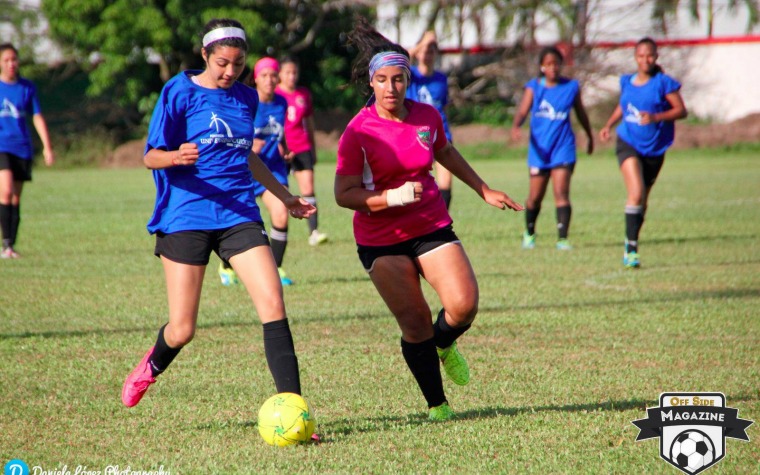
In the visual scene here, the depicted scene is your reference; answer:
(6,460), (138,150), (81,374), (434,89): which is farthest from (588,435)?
(138,150)

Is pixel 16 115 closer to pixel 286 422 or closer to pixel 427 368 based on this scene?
pixel 427 368

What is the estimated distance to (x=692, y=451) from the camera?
4.35 metres

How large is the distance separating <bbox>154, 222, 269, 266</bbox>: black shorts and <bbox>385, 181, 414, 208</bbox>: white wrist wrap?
71cm

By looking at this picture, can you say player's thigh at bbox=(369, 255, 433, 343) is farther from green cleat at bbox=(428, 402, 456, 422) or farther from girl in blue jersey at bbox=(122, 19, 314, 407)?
girl in blue jersey at bbox=(122, 19, 314, 407)

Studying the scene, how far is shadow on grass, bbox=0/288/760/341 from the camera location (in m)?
7.55

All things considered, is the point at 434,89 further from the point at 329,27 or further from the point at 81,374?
the point at 329,27

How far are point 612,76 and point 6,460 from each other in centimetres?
4005

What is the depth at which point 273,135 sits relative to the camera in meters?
10.3

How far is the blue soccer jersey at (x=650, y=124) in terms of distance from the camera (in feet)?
36.3

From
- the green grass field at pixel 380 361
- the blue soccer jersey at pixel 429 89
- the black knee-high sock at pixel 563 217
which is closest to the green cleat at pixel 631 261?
the green grass field at pixel 380 361

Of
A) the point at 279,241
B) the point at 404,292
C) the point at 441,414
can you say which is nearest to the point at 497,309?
the point at 279,241

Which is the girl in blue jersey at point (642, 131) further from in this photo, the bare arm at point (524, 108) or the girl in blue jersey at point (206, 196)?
the girl in blue jersey at point (206, 196)

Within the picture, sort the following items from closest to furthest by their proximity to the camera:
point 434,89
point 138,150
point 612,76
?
point 434,89 → point 138,150 → point 612,76

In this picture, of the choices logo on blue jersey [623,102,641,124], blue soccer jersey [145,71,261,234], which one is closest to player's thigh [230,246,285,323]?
blue soccer jersey [145,71,261,234]
